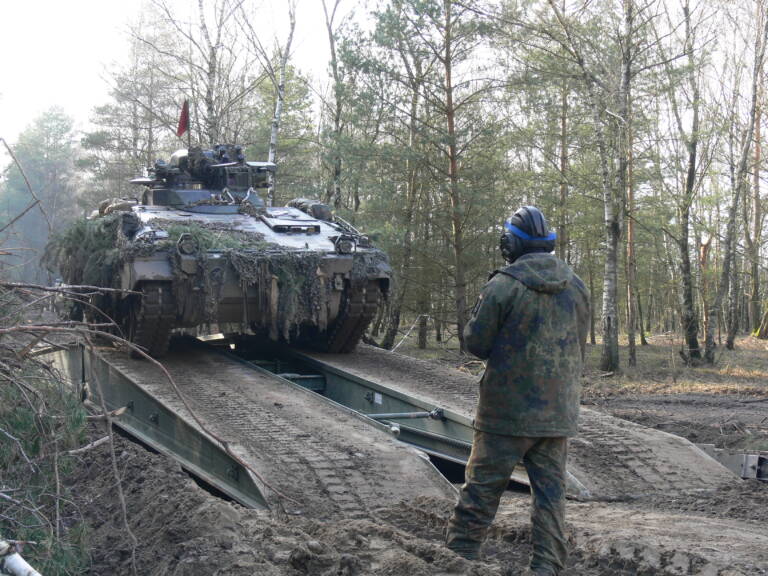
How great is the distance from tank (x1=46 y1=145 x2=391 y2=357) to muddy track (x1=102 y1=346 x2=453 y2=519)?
920mm

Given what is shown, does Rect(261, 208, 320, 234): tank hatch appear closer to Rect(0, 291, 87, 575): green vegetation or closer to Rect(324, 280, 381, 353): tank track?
Rect(324, 280, 381, 353): tank track

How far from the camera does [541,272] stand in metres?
4.46

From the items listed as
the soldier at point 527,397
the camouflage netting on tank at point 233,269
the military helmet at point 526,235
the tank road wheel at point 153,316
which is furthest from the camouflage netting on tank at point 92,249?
the soldier at point 527,397

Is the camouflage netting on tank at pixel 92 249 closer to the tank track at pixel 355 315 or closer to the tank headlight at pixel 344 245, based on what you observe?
the tank headlight at pixel 344 245

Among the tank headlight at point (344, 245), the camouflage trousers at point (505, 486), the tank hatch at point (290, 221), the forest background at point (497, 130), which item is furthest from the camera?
the forest background at point (497, 130)

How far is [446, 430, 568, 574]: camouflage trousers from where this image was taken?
4.31 meters

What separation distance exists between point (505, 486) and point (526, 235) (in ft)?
4.24

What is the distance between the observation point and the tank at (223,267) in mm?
9109

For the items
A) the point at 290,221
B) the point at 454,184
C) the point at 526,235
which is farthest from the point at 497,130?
the point at 526,235

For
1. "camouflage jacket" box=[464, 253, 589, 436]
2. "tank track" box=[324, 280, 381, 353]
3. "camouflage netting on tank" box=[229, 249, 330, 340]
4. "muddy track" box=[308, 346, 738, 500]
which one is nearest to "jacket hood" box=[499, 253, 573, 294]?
"camouflage jacket" box=[464, 253, 589, 436]

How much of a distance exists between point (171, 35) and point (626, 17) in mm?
19478

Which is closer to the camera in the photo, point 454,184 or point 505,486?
point 505,486

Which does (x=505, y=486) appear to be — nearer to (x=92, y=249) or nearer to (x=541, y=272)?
(x=541, y=272)

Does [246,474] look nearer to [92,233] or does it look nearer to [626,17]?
[92,233]
